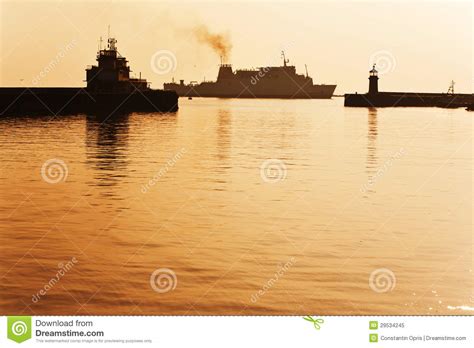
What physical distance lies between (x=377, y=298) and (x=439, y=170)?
1936 centimetres

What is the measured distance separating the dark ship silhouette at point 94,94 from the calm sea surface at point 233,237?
179 feet

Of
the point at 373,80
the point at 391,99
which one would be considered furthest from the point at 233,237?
the point at 391,99

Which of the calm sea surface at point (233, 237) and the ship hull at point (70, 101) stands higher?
the calm sea surface at point (233, 237)

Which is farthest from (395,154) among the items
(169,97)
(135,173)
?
(169,97)

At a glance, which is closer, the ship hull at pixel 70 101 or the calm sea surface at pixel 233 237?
the calm sea surface at pixel 233 237

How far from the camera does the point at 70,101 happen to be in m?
86.6

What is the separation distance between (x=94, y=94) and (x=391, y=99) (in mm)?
81855

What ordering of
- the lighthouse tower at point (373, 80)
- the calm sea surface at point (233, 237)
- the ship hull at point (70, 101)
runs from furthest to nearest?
1. the lighthouse tower at point (373, 80)
2. the ship hull at point (70, 101)
3. the calm sea surface at point (233, 237)

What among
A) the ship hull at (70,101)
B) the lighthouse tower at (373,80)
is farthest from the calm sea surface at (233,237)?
the lighthouse tower at (373,80)

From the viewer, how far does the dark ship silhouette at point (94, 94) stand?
83625 millimetres

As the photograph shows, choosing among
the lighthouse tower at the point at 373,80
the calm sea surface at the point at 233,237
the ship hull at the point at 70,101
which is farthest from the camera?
the lighthouse tower at the point at 373,80

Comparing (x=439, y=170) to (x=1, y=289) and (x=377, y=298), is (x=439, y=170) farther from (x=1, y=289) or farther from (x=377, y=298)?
(x=1, y=289)

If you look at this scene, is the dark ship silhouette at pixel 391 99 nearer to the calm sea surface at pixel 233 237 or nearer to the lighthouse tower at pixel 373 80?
the lighthouse tower at pixel 373 80

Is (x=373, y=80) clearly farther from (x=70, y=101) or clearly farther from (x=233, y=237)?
(x=233, y=237)
